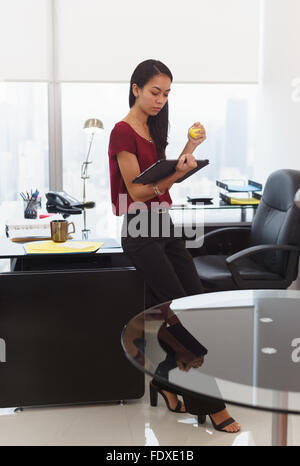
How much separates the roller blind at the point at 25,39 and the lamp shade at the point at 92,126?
1.94ft

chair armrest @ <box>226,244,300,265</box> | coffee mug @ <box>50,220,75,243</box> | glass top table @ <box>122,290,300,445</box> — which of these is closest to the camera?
glass top table @ <box>122,290,300,445</box>

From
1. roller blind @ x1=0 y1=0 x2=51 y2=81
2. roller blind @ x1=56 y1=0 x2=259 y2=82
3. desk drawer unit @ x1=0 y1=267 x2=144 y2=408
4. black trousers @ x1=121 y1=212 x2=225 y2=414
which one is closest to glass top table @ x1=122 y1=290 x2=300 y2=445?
black trousers @ x1=121 y1=212 x2=225 y2=414

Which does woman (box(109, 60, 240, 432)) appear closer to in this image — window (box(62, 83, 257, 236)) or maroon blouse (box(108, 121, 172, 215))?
maroon blouse (box(108, 121, 172, 215))

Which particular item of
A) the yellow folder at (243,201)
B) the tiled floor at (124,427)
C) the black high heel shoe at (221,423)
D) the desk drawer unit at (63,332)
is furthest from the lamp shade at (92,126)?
the black high heel shoe at (221,423)

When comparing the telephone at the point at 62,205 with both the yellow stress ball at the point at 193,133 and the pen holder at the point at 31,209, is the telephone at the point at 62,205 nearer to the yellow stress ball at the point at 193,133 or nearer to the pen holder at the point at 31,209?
the pen holder at the point at 31,209

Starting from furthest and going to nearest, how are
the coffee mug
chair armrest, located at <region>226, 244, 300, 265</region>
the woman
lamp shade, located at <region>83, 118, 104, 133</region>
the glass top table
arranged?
lamp shade, located at <region>83, 118, 104, 133</region> → chair armrest, located at <region>226, 244, 300, 265</region> → the coffee mug → the woman → the glass top table

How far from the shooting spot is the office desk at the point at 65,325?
9.99 feet

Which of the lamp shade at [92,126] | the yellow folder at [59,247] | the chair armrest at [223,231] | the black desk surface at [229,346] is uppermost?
the lamp shade at [92,126]

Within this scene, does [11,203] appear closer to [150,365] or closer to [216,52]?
[216,52]

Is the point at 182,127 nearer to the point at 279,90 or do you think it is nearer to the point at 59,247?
the point at 279,90

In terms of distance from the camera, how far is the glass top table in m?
1.81

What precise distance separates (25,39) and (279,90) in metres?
1.70

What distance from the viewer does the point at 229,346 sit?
2184 mm

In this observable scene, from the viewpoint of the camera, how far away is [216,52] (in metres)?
4.83
